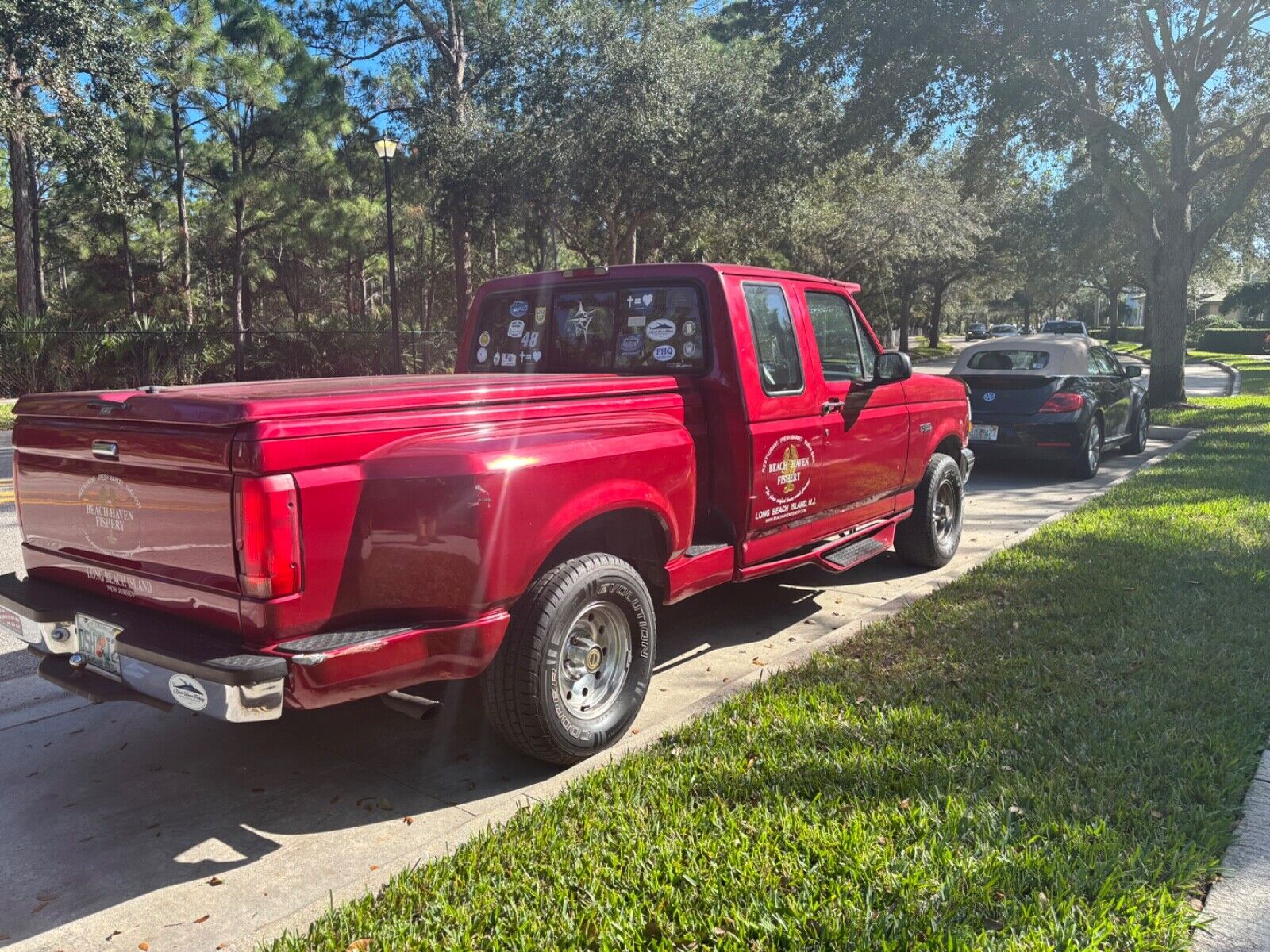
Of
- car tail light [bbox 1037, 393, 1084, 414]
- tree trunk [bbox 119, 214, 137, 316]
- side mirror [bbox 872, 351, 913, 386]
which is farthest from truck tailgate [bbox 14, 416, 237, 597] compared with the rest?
tree trunk [bbox 119, 214, 137, 316]

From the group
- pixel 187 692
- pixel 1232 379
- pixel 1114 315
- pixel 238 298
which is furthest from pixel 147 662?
pixel 1114 315

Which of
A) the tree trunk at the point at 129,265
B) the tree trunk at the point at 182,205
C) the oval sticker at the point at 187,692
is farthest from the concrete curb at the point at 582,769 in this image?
the tree trunk at the point at 129,265

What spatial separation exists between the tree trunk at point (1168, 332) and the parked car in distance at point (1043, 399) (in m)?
7.93

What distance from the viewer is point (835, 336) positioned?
5.89 metres

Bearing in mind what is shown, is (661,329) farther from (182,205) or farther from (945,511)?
(182,205)

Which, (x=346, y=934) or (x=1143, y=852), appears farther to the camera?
(x=1143, y=852)

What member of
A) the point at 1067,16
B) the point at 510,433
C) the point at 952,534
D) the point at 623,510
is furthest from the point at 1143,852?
the point at 1067,16

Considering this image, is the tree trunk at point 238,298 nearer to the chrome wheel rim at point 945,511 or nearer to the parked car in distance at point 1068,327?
the chrome wheel rim at point 945,511

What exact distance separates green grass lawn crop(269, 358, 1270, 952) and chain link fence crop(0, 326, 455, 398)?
17.3 meters

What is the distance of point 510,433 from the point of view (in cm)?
358

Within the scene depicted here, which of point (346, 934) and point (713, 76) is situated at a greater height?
point (713, 76)

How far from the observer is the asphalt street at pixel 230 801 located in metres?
3.02

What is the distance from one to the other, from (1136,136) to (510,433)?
1696cm

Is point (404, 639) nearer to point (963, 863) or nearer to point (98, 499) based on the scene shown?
point (98, 499)
